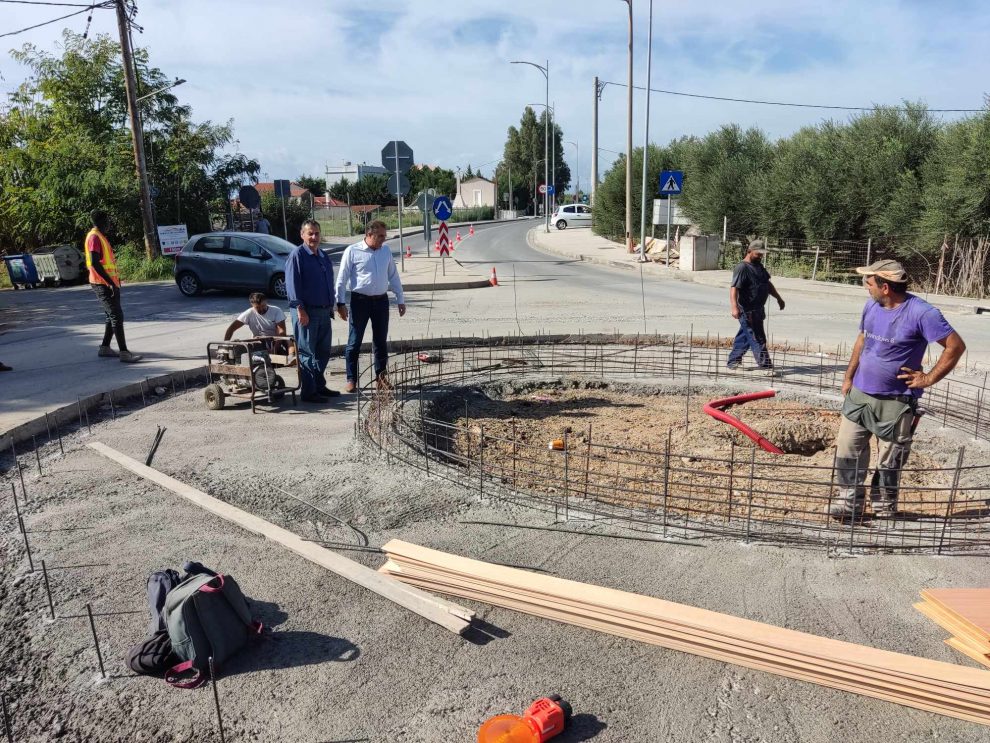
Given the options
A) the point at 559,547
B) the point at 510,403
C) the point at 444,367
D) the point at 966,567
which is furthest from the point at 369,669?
the point at 444,367

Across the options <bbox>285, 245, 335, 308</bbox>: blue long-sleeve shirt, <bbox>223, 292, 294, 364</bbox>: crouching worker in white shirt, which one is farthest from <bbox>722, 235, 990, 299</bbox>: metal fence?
<bbox>223, 292, 294, 364</bbox>: crouching worker in white shirt

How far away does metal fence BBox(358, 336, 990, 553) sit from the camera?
4.46 m

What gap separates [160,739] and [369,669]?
850 mm

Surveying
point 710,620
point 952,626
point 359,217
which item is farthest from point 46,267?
point 359,217

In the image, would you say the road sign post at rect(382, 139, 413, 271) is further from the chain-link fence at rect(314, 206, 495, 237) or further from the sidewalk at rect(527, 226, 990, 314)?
the chain-link fence at rect(314, 206, 495, 237)

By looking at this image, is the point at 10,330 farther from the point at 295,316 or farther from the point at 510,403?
the point at 510,403

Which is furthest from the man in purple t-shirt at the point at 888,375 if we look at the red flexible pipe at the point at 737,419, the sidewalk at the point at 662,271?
the sidewalk at the point at 662,271

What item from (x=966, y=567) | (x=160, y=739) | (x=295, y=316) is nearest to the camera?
(x=160, y=739)

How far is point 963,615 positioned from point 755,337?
219 inches

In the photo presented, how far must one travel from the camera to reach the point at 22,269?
20.2m

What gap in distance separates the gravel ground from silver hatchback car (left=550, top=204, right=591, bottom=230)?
137 feet

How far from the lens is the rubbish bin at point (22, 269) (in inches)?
792

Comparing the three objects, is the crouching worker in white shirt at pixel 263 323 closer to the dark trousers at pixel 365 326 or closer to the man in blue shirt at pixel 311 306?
the man in blue shirt at pixel 311 306

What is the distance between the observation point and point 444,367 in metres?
9.20
